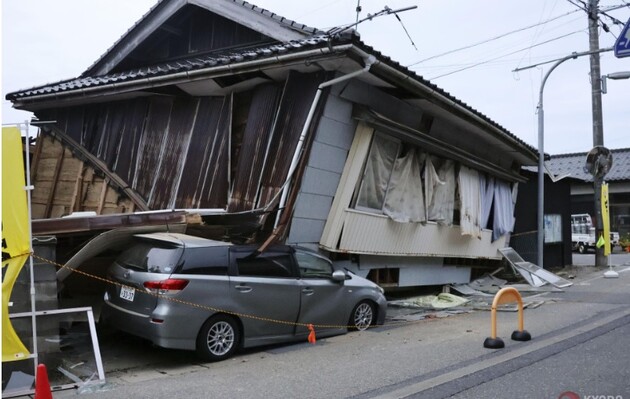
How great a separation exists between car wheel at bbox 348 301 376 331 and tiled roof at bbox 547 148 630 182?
23.9m

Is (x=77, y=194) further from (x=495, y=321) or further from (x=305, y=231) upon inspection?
(x=495, y=321)

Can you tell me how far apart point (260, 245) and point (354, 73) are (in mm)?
3122

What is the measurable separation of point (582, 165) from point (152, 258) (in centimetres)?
3275

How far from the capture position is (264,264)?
25.3 feet

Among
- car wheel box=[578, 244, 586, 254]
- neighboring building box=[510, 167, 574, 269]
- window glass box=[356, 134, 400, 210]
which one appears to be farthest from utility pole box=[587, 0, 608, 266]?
window glass box=[356, 134, 400, 210]

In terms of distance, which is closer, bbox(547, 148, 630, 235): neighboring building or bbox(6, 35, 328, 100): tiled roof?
bbox(6, 35, 328, 100): tiled roof

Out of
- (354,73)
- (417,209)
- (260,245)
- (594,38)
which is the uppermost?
(594,38)

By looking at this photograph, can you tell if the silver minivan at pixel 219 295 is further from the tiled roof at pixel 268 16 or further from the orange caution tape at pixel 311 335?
the tiled roof at pixel 268 16

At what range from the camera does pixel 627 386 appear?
5.50 metres

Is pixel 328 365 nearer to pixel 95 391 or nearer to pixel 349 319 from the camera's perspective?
pixel 349 319

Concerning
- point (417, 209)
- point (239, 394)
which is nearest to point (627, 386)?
point (239, 394)

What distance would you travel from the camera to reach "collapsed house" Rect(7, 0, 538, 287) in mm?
8562

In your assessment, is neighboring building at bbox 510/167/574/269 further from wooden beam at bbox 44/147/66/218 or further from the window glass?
wooden beam at bbox 44/147/66/218

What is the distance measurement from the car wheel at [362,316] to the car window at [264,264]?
1.55m
